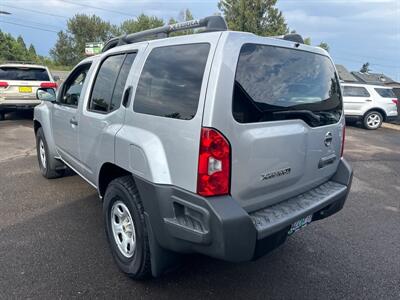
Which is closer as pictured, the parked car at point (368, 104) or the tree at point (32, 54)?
the parked car at point (368, 104)

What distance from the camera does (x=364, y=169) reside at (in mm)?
6852

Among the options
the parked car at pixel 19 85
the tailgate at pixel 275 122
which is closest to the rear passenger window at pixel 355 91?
the parked car at pixel 19 85

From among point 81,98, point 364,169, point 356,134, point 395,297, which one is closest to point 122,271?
point 81,98

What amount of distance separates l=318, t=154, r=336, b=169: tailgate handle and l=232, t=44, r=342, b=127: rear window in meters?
0.31

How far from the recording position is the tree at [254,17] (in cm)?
2550

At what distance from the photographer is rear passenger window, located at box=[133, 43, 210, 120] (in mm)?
2254

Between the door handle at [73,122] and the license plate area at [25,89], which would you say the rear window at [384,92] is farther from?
the door handle at [73,122]

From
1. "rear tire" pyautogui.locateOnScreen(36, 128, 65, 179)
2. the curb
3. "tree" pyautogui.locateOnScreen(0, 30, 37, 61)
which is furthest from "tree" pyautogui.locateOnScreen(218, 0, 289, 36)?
"tree" pyautogui.locateOnScreen(0, 30, 37, 61)

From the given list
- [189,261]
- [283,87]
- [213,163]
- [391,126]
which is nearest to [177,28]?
[283,87]

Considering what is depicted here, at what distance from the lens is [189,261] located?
3.11 m

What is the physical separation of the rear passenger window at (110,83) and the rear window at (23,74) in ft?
27.7

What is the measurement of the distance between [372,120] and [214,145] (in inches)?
527

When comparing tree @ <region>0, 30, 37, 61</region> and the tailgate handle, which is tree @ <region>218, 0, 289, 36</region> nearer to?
the tailgate handle

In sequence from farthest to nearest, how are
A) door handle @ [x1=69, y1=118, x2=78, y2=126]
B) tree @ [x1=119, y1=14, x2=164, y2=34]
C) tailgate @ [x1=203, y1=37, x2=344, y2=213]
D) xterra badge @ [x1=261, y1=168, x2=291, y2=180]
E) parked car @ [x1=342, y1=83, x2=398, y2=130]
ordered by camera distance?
tree @ [x1=119, y1=14, x2=164, y2=34] → parked car @ [x1=342, y1=83, x2=398, y2=130] → door handle @ [x1=69, y1=118, x2=78, y2=126] → xterra badge @ [x1=261, y1=168, x2=291, y2=180] → tailgate @ [x1=203, y1=37, x2=344, y2=213]
